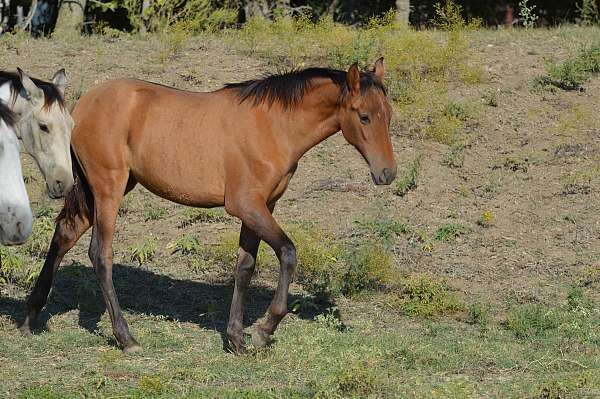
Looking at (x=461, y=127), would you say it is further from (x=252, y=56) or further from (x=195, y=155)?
(x=195, y=155)

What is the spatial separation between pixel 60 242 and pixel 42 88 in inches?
58.9

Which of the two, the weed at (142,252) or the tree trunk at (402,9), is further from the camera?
the tree trunk at (402,9)

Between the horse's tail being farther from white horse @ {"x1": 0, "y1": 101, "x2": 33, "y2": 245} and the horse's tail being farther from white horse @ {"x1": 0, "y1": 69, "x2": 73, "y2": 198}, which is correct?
white horse @ {"x1": 0, "y1": 101, "x2": 33, "y2": 245}

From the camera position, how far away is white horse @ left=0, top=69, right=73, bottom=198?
698 cm

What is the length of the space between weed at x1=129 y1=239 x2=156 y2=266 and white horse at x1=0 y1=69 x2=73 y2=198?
297 centimetres

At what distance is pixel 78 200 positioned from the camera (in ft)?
26.6

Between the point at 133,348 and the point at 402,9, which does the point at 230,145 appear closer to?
the point at 133,348

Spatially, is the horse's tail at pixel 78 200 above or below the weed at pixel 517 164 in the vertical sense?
above

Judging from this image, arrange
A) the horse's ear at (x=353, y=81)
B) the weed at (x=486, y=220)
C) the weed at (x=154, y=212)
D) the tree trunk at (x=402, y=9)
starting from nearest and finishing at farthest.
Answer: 1. the horse's ear at (x=353, y=81)
2. the weed at (x=486, y=220)
3. the weed at (x=154, y=212)
4. the tree trunk at (x=402, y=9)

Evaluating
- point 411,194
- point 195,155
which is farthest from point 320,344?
point 411,194

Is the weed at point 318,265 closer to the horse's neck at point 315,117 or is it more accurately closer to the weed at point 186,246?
the weed at point 186,246

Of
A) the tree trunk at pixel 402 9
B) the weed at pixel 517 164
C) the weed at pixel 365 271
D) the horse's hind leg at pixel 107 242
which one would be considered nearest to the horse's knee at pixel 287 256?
the horse's hind leg at pixel 107 242

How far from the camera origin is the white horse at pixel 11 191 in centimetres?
582

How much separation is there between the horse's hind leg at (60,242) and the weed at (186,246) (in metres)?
2.13
